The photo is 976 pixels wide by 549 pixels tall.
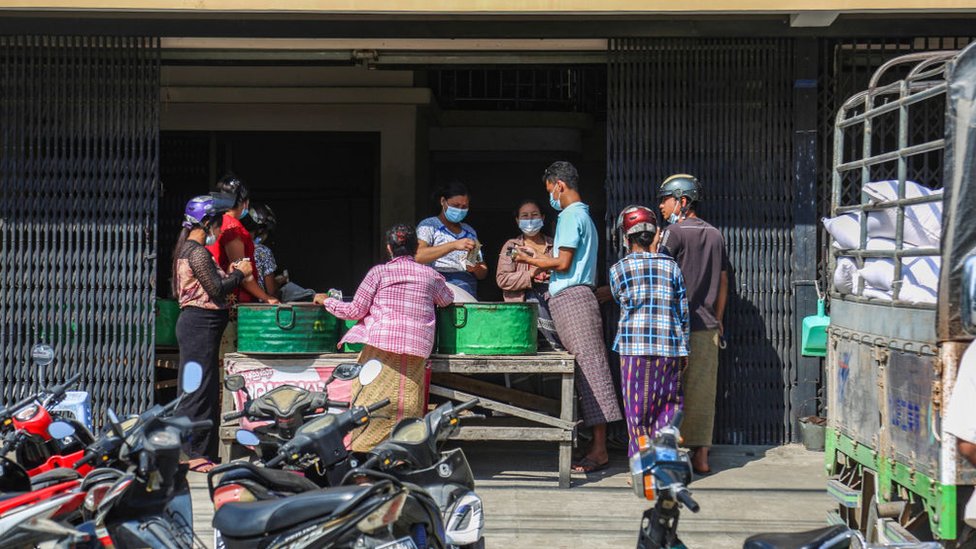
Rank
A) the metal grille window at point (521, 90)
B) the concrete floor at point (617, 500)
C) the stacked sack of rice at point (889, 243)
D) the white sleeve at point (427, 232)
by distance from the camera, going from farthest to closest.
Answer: the metal grille window at point (521, 90) → the white sleeve at point (427, 232) → the concrete floor at point (617, 500) → the stacked sack of rice at point (889, 243)

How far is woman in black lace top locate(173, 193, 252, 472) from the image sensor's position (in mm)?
7730

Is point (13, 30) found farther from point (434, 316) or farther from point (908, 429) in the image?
point (908, 429)

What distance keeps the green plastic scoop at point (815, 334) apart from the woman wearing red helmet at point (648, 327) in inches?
46.3

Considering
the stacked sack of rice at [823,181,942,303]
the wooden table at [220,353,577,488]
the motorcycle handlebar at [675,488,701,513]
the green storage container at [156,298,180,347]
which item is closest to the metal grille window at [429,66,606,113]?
the green storage container at [156,298,180,347]

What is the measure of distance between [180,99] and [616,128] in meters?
4.67

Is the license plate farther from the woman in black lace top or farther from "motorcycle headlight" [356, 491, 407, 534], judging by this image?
the woman in black lace top

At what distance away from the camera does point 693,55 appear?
8.56 meters

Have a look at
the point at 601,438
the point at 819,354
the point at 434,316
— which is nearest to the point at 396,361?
the point at 434,316

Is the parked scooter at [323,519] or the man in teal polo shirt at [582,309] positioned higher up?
the man in teal polo shirt at [582,309]

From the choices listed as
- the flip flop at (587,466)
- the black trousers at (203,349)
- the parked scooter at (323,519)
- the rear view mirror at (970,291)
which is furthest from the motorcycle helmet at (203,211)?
the rear view mirror at (970,291)

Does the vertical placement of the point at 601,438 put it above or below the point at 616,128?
below

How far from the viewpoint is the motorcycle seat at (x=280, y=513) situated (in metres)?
4.11

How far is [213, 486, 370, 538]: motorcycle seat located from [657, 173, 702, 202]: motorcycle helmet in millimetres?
4550

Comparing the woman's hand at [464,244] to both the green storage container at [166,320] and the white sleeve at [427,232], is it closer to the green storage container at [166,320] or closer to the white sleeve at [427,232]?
the white sleeve at [427,232]
